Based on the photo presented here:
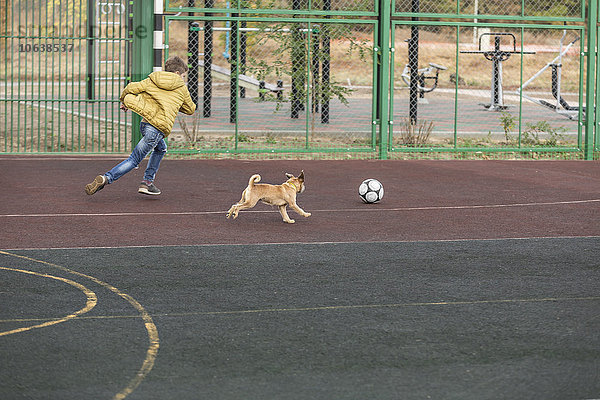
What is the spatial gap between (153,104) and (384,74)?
6.33 m

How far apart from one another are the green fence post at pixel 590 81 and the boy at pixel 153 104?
348 inches

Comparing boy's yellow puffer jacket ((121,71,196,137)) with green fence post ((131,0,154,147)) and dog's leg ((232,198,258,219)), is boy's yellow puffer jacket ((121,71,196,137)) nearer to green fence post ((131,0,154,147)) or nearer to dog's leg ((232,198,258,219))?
dog's leg ((232,198,258,219))

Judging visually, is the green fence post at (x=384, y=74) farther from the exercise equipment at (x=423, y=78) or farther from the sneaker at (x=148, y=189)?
the sneaker at (x=148, y=189)

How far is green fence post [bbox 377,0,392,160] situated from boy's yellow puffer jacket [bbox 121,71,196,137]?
6022mm

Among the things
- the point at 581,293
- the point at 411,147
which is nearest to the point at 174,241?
the point at 581,293

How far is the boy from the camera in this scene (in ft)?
38.0

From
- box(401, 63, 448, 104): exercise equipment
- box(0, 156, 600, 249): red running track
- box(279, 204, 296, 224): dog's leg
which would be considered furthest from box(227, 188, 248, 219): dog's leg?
box(401, 63, 448, 104): exercise equipment

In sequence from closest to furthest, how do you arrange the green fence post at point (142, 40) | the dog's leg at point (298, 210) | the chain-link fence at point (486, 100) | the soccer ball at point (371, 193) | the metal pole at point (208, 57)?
the dog's leg at point (298, 210)
the soccer ball at point (371, 193)
the green fence post at point (142, 40)
the chain-link fence at point (486, 100)
the metal pole at point (208, 57)

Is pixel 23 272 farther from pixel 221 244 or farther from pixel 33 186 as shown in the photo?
pixel 33 186

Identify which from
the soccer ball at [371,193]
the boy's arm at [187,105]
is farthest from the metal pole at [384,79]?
the boy's arm at [187,105]

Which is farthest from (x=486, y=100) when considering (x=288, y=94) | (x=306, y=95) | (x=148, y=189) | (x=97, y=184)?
(x=97, y=184)

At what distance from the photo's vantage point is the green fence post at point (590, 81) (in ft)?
57.8

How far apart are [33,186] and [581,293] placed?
26.4 feet

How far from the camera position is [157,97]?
38.0 feet
